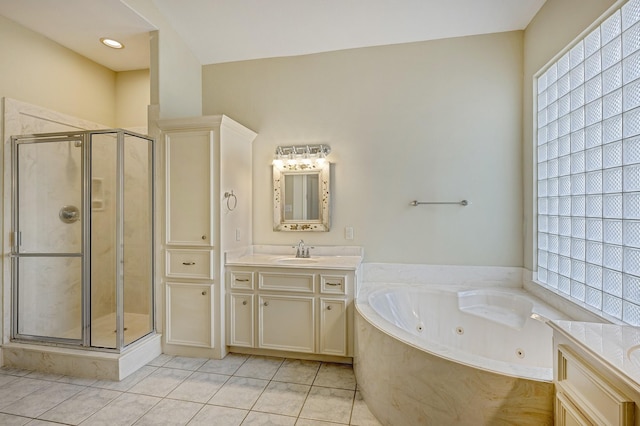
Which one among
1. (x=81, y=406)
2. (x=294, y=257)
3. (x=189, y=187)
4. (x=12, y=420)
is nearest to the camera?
(x=12, y=420)

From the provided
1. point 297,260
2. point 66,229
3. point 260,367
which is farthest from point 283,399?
point 66,229

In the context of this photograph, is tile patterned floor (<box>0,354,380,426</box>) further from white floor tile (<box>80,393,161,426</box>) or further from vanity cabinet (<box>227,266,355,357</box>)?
vanity cabinet (<box>227,266,355,357</box>)

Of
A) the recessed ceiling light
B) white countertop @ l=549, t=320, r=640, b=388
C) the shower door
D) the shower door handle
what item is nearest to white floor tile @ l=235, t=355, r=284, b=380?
the shower door

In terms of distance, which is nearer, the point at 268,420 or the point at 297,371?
the point at 268,420

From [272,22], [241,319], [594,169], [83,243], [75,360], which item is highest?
[272,22]

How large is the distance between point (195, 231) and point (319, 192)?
118cm

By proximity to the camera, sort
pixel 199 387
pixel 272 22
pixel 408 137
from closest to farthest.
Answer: pixel 199 387
pixel 272 22
pixel 408 137

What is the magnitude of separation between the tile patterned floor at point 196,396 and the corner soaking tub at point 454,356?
0.29 metres

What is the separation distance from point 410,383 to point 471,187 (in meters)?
1.84

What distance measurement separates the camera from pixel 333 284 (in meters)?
2.49

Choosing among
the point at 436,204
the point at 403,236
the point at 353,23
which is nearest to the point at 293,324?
the point at 403,236

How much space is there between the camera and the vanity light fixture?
302 centimetres

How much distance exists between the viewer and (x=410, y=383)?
1635mm

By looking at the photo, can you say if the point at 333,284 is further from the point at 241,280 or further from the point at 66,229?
the point at 66,229
